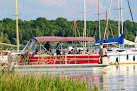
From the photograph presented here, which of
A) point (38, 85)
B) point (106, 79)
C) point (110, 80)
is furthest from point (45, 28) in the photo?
point (38, 85)

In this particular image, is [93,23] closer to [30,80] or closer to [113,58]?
[113,58]

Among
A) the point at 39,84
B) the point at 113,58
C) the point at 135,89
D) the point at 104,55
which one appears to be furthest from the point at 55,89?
the point at 113,58

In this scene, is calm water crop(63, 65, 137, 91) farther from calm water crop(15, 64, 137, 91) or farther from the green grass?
the green grass

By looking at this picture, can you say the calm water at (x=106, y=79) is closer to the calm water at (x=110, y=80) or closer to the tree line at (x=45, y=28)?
the calm water at (x=110, y=80)

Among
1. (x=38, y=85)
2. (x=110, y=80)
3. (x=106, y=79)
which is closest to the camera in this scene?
(x=38, y=85)

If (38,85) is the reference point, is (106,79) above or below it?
below

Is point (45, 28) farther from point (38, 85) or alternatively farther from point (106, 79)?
point (38, 85)

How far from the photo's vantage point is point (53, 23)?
102 metres

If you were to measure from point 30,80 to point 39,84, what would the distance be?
0.49 m

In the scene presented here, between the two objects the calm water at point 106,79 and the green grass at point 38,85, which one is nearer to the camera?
the green grass at point 38,85

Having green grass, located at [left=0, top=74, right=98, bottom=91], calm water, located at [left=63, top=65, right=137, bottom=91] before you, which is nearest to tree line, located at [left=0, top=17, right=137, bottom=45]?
calm water, located at [left=63, top=65, right=137, bottom=91]

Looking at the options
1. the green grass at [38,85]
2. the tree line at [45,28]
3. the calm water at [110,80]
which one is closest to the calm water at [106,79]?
the calm water at [110,80]

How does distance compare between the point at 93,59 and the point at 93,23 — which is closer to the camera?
the point at 93,59

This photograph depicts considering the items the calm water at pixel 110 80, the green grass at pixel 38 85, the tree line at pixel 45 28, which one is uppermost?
the tree line at pixel 45 28
